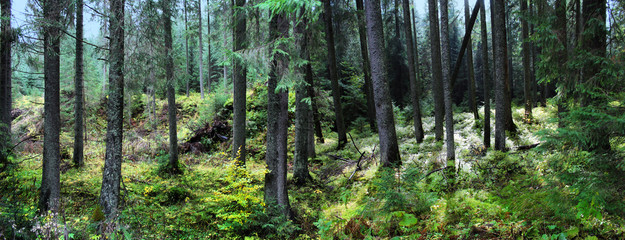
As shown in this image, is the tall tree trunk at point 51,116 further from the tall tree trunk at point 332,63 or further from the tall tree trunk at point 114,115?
the tall tree trunk at point 332,63

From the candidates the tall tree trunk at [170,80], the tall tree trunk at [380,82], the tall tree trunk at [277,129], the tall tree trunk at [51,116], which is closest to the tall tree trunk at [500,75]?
the tall tree trunk at [380,82]

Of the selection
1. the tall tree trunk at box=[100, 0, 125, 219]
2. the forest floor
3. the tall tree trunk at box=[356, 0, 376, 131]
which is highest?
the tall tree trunk at box=[356, 0, 376, 131]

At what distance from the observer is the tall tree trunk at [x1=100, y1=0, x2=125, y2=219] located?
673 centimetres

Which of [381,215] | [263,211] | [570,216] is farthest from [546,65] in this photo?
[263,211]

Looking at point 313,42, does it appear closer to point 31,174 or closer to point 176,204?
point 176,204

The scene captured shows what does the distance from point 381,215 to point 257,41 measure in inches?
188

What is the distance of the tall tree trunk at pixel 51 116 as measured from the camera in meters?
7.02

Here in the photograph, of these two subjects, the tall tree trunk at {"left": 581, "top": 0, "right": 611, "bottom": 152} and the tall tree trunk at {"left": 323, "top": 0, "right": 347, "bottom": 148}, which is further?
the tall tree trunk at {"left": 323, "top": 0, "right": 347, "bottom": 148}

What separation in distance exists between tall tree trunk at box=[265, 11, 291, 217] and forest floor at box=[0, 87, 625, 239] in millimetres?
321

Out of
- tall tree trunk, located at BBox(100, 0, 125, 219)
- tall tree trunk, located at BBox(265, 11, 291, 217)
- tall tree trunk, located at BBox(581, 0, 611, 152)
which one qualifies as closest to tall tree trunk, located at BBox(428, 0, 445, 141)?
tall tree trunk, located at BBox(581, 0, 611, 152)

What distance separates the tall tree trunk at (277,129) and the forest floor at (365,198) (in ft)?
1.05

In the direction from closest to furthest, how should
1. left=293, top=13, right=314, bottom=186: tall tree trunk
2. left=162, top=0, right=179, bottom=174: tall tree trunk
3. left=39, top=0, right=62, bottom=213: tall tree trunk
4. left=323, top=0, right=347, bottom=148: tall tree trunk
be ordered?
left=39, top=0, right=62, bottom=213: tall tree trunk, left=162, top=0, right=179, bottom=174: tall tree trunk, left=293, top=13, right=314, bottom=186: tall tree trunk, left=323, top=0, right=347, bottom=148: tall tree trunk

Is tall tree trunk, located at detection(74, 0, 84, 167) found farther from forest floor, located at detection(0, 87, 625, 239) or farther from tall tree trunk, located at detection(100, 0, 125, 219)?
tall tree trunk, located at detection(100, 0, 125, 219)

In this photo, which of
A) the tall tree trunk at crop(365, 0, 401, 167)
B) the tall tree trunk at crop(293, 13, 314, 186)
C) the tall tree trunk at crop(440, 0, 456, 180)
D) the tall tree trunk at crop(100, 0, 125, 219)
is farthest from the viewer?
the tall tree trunk at crop(293, 13, 314, 186)
